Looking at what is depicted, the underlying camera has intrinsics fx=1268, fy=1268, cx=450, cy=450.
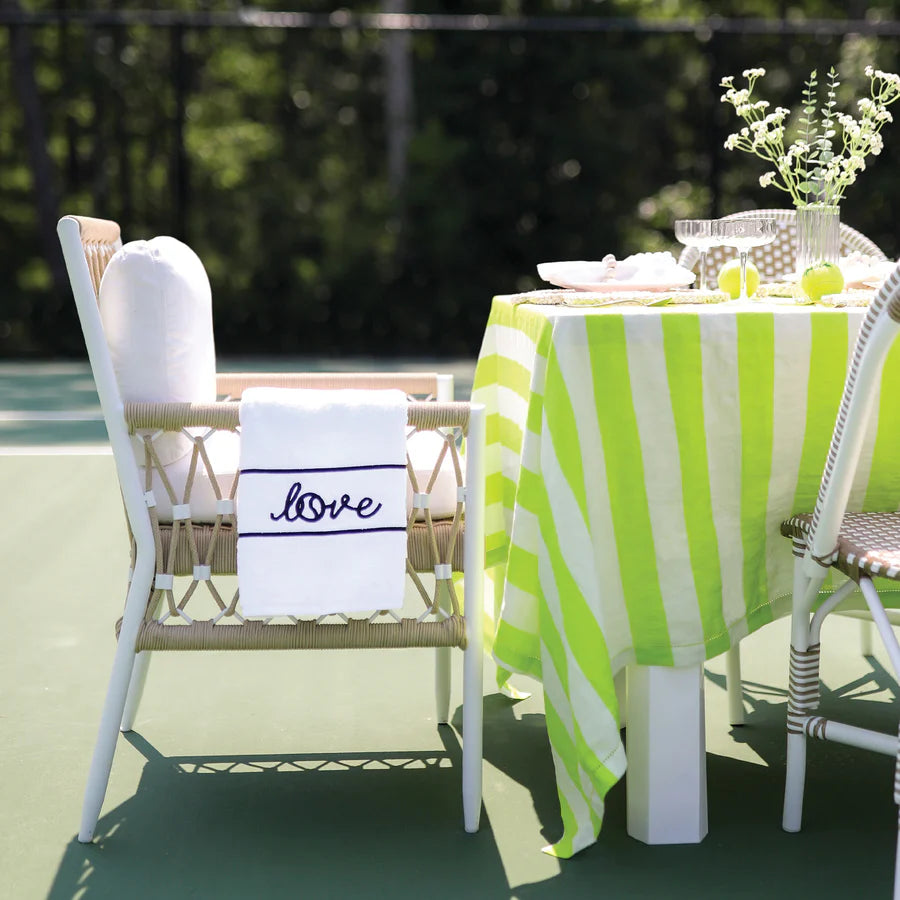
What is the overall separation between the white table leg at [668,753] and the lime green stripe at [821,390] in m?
0.32

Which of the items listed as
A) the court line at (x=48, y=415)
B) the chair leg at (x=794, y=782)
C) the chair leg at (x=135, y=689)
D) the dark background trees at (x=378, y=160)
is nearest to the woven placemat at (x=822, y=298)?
the chair leg at (x=794, y=782)

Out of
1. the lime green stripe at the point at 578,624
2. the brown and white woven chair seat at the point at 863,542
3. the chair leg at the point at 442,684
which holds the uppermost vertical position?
the brown and white woven chair seat at the point at 863,542

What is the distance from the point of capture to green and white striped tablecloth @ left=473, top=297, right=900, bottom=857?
1689mm

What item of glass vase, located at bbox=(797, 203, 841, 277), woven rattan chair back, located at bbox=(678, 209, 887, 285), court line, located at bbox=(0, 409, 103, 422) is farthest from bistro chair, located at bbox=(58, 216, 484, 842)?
court line, located at bbox=(0, 409, 103, 422)

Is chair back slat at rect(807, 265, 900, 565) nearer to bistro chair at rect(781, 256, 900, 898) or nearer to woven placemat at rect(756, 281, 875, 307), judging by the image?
bistro chair at rect(781, 256, 900, 898)

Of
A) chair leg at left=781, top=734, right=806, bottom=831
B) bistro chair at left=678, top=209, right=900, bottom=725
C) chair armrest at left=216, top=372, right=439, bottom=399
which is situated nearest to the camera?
chair leg at left=781, top=734, right=806, bottom=831

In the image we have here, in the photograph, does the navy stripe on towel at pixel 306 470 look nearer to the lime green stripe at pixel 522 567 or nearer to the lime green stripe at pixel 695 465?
the lime green stripe at pixel 522 567

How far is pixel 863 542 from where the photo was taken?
1624mm

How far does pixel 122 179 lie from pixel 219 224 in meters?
0.74

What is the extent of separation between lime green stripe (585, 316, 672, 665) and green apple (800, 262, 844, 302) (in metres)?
0.46

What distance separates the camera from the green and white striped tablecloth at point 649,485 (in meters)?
1.69

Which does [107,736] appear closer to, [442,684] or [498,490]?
[442,684]

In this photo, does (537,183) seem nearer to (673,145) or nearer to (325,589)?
(673,145)

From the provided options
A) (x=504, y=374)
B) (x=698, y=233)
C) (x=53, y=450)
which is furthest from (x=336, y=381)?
(x=53, y=450)
